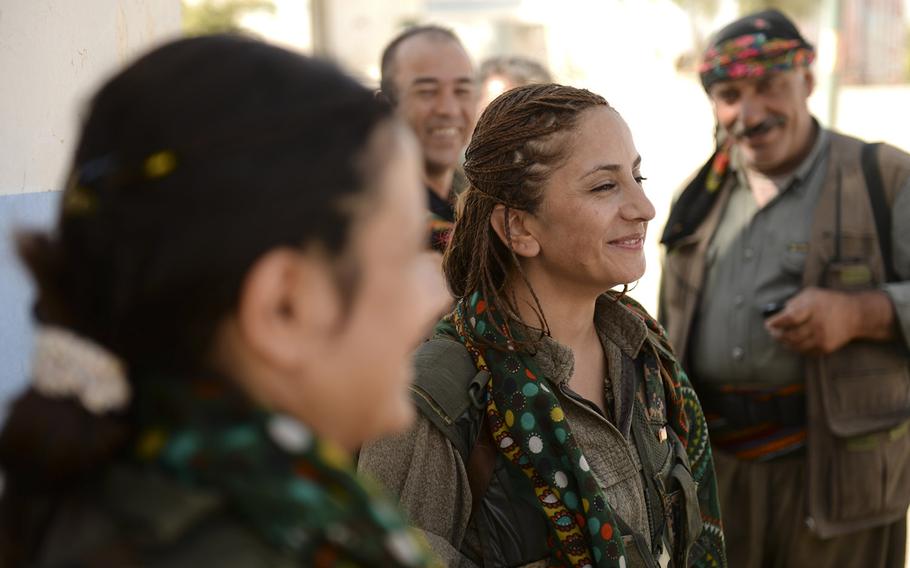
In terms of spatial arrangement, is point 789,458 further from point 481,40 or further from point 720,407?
point 481,40

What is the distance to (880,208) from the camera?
336 cm

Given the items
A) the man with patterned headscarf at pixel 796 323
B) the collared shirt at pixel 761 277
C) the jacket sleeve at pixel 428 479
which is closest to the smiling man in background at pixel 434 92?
the man with patterned headscarf at pixel 796 323

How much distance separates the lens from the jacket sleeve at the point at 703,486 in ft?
7.52

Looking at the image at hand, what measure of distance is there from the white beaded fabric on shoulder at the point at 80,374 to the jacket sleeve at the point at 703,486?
1.68m

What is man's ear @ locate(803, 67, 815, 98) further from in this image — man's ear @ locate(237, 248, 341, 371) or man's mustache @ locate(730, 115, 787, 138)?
man's ear @ locate(237, 248, 341, 371)

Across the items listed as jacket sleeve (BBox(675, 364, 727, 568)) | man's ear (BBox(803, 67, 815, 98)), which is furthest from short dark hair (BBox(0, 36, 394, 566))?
man's ear (BBox(803, 67, 815, 98))

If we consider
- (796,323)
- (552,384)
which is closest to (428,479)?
(552,384)

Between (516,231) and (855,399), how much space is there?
5.36 feet

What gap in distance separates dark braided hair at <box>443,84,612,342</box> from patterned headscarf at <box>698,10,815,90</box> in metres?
1.54

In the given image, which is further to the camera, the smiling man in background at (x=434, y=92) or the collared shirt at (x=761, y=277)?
the smiling man in background at (x=434, y=92)

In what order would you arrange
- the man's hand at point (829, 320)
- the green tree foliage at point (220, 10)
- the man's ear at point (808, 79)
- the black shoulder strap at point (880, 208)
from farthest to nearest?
the green tree foliage at point (220, 10)
the man's ear at point (808, 79)
the black shoulder strap at point (880, 208)
the man's hand at point (829, 320)

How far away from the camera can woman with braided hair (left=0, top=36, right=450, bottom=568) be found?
2.76ft

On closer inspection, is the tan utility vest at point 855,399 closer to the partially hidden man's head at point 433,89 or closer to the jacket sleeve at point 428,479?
the partially hidden man's head at point 433,89

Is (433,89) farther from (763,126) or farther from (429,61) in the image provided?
(763,126)
